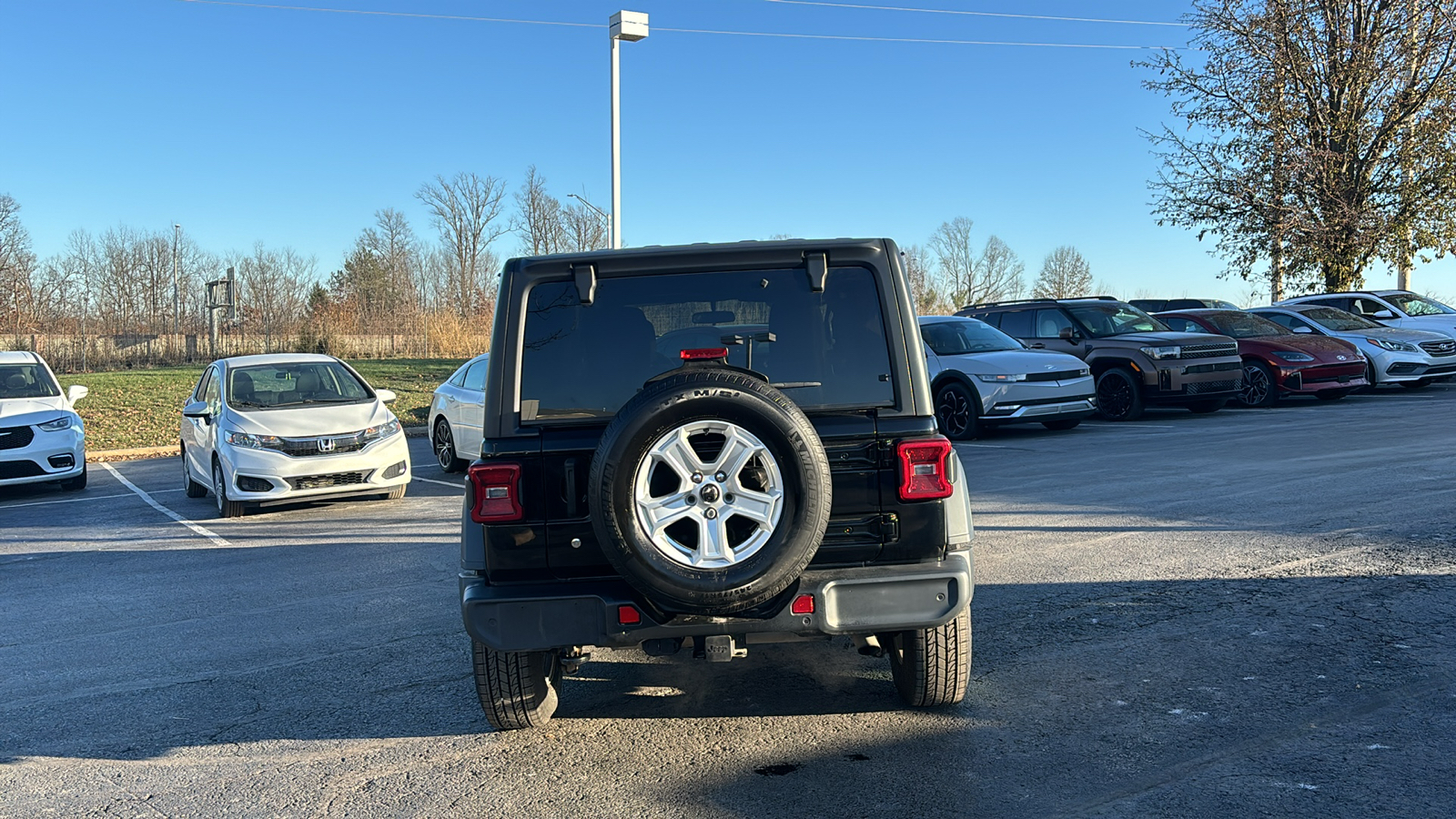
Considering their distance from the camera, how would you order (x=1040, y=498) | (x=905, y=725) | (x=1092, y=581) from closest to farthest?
(x=905, y=725) < (x=1092, y=581) < (x=1040, y=498)

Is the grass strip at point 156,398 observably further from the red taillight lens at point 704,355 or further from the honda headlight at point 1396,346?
the honda headlight at point 1396,346

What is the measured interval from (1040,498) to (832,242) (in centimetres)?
586

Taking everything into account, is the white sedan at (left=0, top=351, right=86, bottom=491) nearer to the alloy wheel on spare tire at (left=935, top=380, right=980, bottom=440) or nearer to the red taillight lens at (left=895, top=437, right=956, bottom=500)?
the alloy wheel on spare tire at (left=935, top=380, right=980, bottom=440)

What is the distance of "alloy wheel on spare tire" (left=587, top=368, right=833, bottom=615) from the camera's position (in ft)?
12.3

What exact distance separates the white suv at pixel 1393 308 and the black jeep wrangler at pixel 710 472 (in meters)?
20.6

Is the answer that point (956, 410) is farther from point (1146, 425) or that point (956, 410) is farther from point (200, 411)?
point (200, 411)

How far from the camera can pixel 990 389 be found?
48.0 ft

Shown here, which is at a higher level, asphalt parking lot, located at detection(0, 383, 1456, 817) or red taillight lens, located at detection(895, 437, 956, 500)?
red taillight lens, located at detection(895, 437, 956, 500)

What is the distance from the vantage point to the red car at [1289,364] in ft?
58.2

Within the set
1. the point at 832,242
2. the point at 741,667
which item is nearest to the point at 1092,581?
the point at 741,667

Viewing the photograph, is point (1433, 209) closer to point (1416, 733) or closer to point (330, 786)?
point (1416, 733)

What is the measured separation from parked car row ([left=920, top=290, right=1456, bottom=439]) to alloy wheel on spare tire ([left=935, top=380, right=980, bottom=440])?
0.01 metres

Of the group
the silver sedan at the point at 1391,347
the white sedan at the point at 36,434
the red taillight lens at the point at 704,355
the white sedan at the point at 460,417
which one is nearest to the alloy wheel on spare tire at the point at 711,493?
the red taillight lens at the point at 704,355

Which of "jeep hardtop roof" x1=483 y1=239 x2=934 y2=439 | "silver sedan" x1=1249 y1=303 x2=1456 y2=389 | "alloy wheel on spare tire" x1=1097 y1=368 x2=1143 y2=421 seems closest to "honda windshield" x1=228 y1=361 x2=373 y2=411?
"jeep hardtop roof" x1=483 y1=239 x2=934 y2=439
